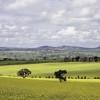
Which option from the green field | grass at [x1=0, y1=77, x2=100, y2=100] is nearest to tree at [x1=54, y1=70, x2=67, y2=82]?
the green field

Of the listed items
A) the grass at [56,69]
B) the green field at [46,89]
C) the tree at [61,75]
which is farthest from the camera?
the grass at [56,69]

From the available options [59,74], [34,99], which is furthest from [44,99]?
[59,74]

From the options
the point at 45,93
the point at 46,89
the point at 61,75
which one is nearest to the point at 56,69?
the point at 61,75

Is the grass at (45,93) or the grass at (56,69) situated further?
the grass at (56,69)

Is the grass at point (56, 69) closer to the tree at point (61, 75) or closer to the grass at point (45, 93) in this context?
the tree at point (61, 75)

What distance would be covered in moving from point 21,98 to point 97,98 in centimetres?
1060

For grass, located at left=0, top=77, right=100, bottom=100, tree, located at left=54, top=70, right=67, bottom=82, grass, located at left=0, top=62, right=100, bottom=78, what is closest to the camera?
grass, located at left=0, top=77, right=100, bottom=100

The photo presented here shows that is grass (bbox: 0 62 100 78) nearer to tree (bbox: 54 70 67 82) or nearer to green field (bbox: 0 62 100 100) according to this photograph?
tree (bbox: 54 70 67 82)

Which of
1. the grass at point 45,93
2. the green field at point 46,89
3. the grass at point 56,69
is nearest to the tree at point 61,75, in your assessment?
the green field at point 46,89

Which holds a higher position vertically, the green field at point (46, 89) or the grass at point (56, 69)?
the grass at point (56, 69)

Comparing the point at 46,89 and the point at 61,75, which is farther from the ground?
the point at 61,75

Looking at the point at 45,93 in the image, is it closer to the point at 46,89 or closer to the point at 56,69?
the point at 46,89

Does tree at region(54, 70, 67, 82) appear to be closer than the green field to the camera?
No

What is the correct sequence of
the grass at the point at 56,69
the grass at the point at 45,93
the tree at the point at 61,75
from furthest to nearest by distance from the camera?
the grass at the point at 56,69 → the tree at the point at 61,75 → the grass at the point at 45,93
